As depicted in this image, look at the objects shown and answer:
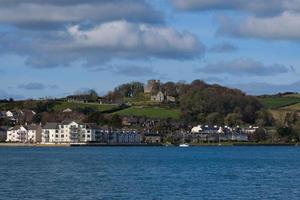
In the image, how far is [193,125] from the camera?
178 metres

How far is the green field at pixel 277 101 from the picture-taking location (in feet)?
583

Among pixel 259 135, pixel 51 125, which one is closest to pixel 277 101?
pixel 259 135

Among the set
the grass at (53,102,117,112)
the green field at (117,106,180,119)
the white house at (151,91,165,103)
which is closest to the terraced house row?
the green field at (117,106,180,119)

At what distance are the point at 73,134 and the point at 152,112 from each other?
845 inches

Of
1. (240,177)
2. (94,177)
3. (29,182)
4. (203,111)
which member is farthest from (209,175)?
(203,111)

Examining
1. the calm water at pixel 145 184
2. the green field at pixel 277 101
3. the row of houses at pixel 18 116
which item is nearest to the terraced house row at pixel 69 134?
the row of houses at pixel 18 116

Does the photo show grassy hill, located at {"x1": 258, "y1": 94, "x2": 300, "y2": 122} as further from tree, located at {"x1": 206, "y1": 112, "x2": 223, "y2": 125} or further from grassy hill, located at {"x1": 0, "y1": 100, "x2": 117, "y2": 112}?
grassy hill, located at {"x1": 0, "y1": 100, "x2": 117, "y2": 112}

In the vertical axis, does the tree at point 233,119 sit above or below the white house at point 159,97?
below

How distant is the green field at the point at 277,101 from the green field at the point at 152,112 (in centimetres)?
2071

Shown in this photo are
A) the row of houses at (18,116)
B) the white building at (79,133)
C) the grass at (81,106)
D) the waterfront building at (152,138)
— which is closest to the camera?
the white building at (79,133)

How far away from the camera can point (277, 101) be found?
181875 mm

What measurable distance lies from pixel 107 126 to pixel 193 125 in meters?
22.1

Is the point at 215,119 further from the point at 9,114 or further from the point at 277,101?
the point at 9,114

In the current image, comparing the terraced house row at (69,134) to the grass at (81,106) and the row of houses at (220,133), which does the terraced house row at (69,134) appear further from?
the grass at (81,106)
